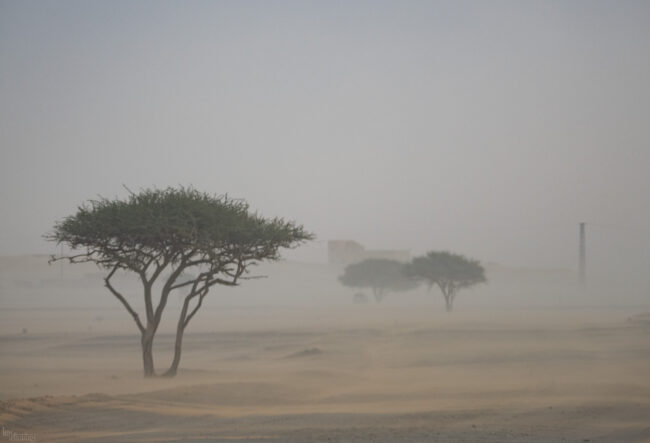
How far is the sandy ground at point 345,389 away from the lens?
15.4m

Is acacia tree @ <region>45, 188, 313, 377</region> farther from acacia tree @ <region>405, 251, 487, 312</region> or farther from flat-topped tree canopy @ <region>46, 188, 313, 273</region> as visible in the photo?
acacia tree @ <region>405, 251, 487, 312</region>

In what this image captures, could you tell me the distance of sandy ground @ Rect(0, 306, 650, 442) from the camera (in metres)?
15.4

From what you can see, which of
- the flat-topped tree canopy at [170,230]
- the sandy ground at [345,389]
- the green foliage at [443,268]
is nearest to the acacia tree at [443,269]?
the green foliage at [443,268]

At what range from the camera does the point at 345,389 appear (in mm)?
24562

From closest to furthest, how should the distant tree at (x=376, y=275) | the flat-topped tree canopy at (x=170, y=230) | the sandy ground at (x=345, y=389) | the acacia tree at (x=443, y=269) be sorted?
the sandy ground at (x=345, y=389) < the flat-topped tree canopy at (x=170, y=230) < the acacia tree at (x=443, y=269) < the distant tree at (x=376, y=275)

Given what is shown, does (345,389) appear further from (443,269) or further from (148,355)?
(443,269)

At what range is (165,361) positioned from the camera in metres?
39.3

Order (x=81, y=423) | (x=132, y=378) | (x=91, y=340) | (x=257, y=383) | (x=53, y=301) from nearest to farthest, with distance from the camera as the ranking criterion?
(x=81, y=423) < (x=257, y=383) < (x=132, y=378) < (x=91, y=340) < (x=53, y=301)

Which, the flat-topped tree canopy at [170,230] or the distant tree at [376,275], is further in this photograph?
the distant tree at [376,275]

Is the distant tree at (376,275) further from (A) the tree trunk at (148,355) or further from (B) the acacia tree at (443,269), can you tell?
(A) the tree trunk at (148,355)

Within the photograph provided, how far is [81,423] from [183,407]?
3392 mm

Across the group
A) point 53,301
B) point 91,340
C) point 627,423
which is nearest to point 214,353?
point 91,340

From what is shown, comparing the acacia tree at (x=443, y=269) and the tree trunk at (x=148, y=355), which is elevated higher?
the acacia tree at (x=443, y=269)

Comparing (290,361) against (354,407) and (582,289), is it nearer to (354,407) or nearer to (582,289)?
(354,407)
